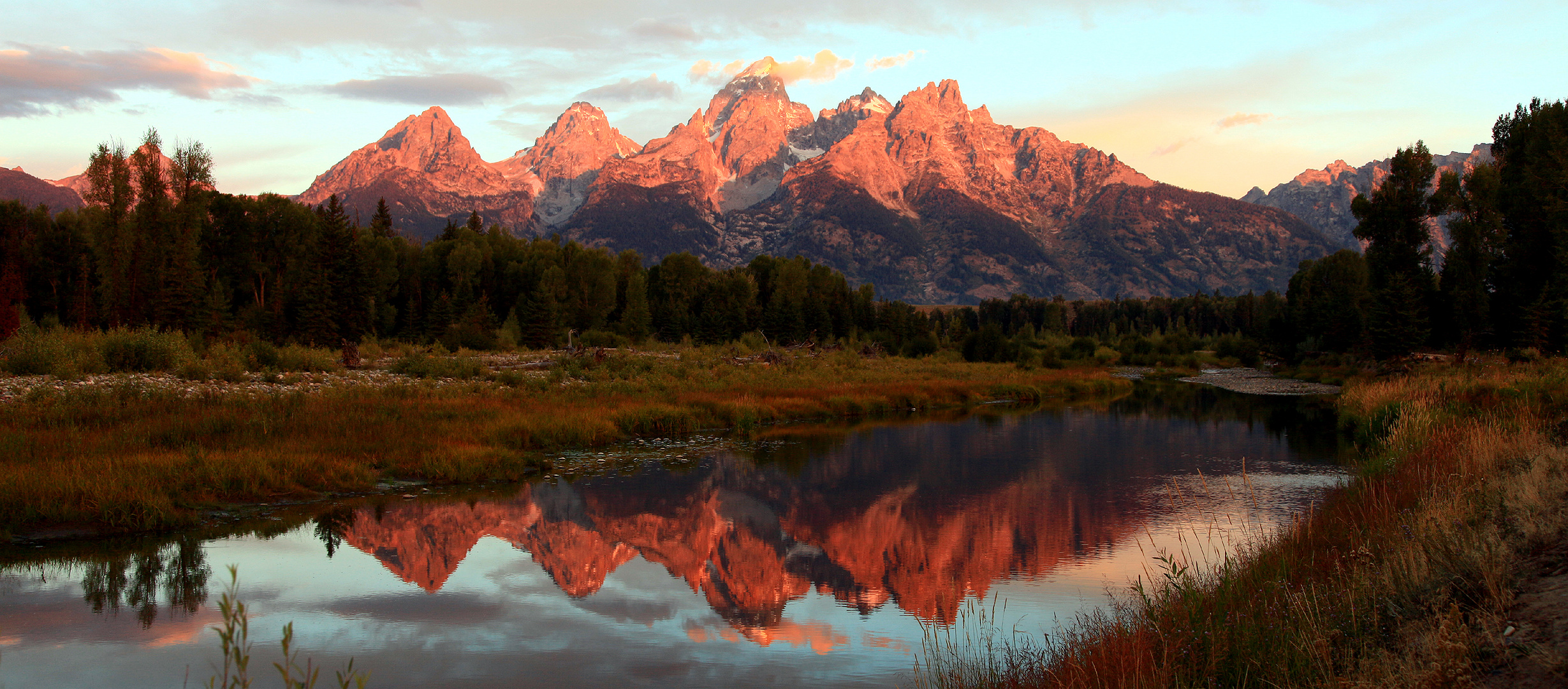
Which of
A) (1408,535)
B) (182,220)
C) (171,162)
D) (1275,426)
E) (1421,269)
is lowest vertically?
(1275,426)

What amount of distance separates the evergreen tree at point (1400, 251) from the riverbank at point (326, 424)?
33.5 metres

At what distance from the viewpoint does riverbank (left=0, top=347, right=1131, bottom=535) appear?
51.2 feet

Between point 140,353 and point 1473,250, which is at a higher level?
point 1473,250

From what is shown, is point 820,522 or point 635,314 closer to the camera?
point 820,522

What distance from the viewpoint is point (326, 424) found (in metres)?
22.5

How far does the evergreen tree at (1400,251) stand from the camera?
5288 cm

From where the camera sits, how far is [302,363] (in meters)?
34.2

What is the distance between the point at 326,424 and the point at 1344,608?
74.3 ft

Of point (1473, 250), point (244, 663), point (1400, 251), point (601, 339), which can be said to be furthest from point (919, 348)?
point (244, 663)

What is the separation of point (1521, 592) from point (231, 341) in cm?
4700

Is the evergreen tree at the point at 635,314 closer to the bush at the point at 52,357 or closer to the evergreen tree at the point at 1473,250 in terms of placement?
the bush at the point at 52,357

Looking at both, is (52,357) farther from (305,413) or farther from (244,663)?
(244,663)

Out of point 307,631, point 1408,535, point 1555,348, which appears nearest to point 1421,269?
point 1555,348

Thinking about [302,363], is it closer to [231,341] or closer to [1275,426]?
[231,341]
